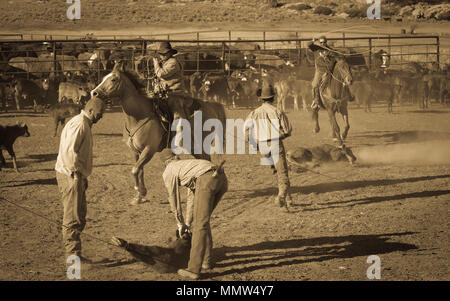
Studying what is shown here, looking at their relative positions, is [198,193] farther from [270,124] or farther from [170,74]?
[170,74]

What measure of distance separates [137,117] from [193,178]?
353cm

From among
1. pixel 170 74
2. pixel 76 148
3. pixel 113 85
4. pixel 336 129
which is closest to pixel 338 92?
pixel 336 129

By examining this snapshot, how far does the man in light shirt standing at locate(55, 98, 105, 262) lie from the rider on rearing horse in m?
3.61

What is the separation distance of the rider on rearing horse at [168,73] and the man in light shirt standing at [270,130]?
1744 millimetres

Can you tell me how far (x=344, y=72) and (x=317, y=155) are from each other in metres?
2.32

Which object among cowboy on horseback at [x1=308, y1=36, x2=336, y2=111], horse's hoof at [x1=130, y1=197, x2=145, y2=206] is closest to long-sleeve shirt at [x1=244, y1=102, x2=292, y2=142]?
horse's hoof at [x1=130, y1=197, x2=145, y2=206]

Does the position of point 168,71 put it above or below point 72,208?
above

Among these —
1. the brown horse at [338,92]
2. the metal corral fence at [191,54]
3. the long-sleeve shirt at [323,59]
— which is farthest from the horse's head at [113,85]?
the metal corral fence at [191,54]

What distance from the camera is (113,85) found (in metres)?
9.87

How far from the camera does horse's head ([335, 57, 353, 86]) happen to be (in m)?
14.7

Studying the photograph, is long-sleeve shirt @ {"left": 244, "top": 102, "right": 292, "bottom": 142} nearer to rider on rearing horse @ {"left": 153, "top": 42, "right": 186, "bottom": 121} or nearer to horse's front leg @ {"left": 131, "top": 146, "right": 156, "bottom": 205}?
horse's front leg @ {"left": 131, "top": 146, "right": 156, "bottom": 205}

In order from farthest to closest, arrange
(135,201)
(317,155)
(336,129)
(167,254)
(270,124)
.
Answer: (336,129)
(317,155)
(135,201)
(270,124)
(167,254)

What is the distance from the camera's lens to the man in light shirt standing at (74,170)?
7.27 meters

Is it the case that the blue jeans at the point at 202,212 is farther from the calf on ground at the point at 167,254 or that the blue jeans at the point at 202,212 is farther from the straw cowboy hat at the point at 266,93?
Answer: the straw cowboy hat at the point at 266,93
